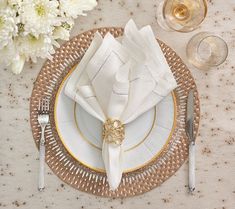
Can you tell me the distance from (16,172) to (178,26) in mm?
477

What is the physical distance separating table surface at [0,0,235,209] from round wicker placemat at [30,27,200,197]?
0.06ft

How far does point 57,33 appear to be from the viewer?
2.49 ft

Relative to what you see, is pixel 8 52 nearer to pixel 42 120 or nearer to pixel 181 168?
pixel 42 120

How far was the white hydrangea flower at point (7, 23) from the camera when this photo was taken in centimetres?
68

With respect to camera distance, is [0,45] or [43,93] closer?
[0,45]

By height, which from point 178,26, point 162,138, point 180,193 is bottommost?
point 180,193

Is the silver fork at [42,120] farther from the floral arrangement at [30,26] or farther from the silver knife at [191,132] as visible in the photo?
the silver knife at [191,132]

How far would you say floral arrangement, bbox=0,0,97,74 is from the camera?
0.68 m

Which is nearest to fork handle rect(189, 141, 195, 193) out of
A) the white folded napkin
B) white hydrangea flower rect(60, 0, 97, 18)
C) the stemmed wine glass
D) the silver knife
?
the silver knife

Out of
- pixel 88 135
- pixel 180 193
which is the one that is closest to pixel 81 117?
pixel 88 135

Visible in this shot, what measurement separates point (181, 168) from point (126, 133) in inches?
5.8

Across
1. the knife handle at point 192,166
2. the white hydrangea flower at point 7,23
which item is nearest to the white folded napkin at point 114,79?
the knife handle at point 192,166

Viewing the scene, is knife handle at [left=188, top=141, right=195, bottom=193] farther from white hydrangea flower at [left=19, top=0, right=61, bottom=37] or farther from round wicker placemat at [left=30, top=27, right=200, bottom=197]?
white hydrangea flower at [left=19, top=0, right=61, bottom=37]

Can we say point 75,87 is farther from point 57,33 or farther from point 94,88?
point 57,33
